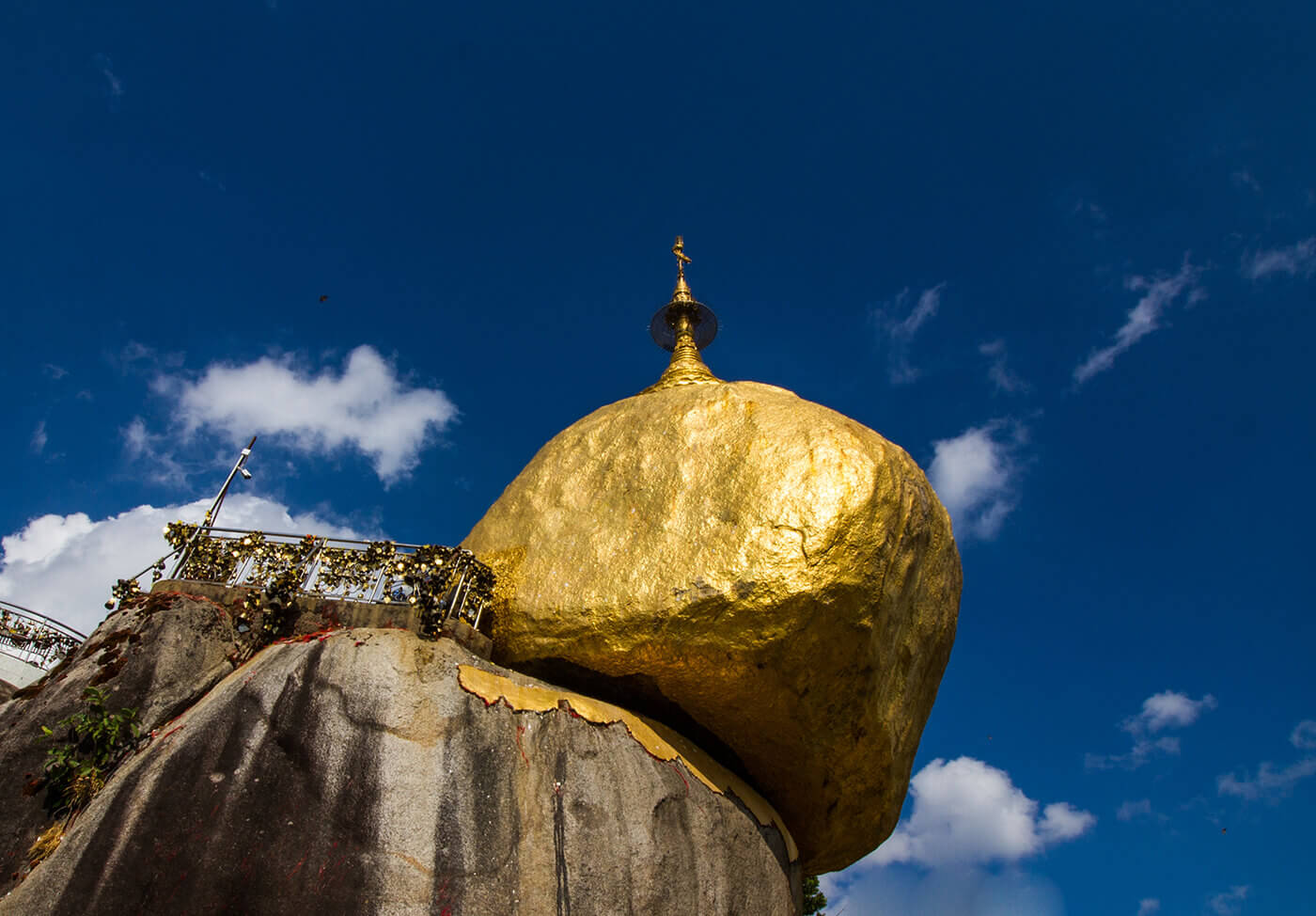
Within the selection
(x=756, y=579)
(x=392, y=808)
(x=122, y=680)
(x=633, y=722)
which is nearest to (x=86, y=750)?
(x=122, y=680)

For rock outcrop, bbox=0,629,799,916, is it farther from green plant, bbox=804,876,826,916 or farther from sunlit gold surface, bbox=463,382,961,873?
green plant, bbox=804,876,826,916

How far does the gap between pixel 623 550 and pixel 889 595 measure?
10.8 ft

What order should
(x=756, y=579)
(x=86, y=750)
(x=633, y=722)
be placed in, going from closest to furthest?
(x=86, y=750), (x=756, y=579), (x=633, y=722)

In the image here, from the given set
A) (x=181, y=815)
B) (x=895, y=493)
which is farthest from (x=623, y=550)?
(x=181, y=815)

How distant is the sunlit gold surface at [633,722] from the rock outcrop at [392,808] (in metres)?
0.03

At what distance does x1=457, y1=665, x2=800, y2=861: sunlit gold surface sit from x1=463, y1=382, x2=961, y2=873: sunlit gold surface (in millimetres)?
421

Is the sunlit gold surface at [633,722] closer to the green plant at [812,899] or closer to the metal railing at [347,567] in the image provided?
the metal railing at [347,567]

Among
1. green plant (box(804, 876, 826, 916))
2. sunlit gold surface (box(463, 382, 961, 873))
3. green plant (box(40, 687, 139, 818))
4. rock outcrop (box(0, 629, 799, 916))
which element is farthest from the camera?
green plant (box(804, 876, 826, 916))

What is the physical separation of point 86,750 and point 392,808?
3.27 m

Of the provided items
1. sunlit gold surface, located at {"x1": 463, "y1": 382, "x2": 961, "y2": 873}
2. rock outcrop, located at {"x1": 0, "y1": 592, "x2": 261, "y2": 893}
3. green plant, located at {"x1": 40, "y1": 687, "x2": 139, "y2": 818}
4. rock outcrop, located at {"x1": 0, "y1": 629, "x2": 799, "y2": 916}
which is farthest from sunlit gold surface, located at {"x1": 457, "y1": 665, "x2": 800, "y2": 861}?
green plant, located at {"x1": 40, "y1": 687, "x2": 139, "y2": 818}

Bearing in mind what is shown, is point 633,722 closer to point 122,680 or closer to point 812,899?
point 122,680

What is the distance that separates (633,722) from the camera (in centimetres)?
934

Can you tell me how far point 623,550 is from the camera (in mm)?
10055

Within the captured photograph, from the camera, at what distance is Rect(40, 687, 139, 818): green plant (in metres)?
7.67
